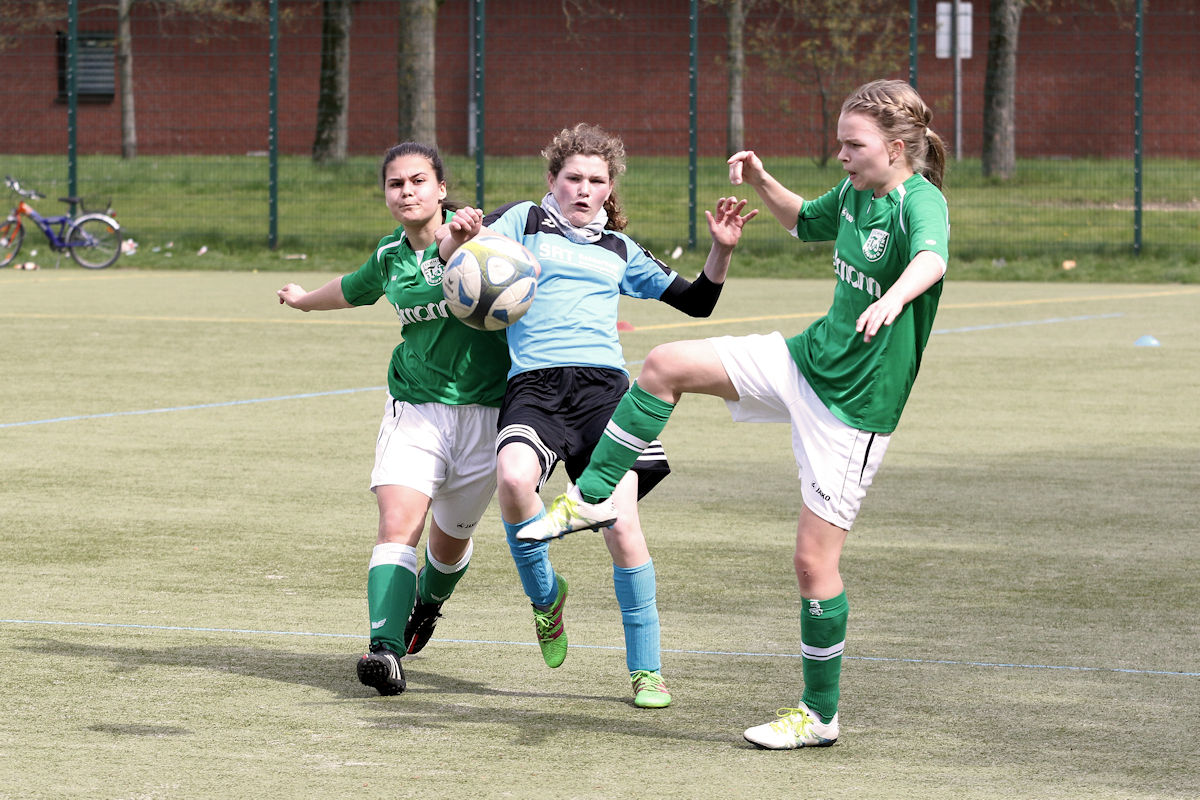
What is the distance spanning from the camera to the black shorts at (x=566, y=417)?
5.38 metres

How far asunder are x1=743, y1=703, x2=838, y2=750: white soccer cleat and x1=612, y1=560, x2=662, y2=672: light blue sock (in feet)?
1.69

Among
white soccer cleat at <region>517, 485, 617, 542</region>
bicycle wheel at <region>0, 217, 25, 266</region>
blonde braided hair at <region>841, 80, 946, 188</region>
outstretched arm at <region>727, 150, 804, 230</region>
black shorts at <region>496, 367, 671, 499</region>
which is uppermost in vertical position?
blonde braided hair at <region>841, 80, 946, 188</region>

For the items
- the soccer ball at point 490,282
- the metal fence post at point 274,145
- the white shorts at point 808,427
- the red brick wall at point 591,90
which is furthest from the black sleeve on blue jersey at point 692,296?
the metal fence post at point 274,145

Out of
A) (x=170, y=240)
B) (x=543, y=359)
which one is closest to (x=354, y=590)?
(x=543, y=359)

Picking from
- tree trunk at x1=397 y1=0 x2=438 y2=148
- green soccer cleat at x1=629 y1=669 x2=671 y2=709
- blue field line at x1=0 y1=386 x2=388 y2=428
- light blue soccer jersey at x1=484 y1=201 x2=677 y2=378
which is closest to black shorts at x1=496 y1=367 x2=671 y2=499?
light blue soccer jersey at x1=484 y1=201 x2=677 y2=378

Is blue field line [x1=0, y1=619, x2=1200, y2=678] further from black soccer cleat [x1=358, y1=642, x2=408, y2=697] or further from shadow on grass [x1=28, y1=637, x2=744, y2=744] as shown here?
black soccer cleat [x1=358, y1=642, x2=408, y2=697]

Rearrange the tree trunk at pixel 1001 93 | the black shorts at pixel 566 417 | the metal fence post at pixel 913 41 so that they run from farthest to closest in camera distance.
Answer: the tree trunk at pixel 1001 93 → the metal fence post at pixel 913 41 → the black shorts at pixel 566 417

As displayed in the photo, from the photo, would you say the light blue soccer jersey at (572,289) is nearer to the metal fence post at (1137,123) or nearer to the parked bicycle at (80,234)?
the metal fence post at (1137,123)

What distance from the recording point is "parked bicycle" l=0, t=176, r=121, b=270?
23.5m

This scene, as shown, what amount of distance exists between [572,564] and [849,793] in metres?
2.90

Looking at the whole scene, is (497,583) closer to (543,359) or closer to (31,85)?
(543,359)

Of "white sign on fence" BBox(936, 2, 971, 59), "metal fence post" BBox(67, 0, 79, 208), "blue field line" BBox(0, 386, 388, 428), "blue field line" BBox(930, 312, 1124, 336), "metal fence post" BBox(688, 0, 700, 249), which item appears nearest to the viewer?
"blue field line" BBox(0, 386, 388, 428)

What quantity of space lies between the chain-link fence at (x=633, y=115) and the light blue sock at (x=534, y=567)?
17947mm

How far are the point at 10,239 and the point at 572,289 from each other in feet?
64.6
